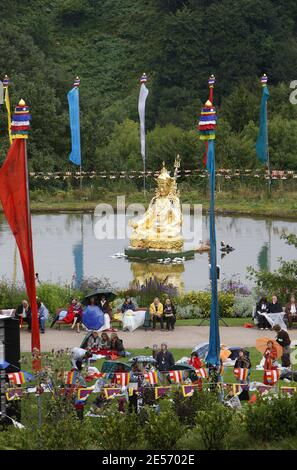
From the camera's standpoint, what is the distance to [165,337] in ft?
122

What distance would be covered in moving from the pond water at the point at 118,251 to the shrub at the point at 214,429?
20927mm

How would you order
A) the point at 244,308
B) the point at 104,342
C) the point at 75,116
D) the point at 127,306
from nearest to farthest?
the point at 104,342 < the point at 127,306 < the point at 244,308 < the point at 75,116

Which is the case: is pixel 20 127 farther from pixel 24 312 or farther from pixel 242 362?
pixel 242 362

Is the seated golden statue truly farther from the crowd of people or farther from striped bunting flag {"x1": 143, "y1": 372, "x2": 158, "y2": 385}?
striped bunting flag {"x1": 143, "y1": 372, "x2": 158, "y2": 385}

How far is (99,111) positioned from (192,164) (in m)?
9.58

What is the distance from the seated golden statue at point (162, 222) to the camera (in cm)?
5238

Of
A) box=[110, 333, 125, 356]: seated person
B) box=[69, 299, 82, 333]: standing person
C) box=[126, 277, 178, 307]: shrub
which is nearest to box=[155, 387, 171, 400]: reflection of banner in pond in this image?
box=[110, 333, 125, 356]: seated person

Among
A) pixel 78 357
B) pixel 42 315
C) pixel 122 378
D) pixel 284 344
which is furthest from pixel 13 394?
pixel 42 315

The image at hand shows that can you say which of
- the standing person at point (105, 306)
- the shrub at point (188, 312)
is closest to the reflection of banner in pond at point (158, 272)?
the shrub at point (188, 312)

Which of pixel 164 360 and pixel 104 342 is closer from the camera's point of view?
pixel 164 360

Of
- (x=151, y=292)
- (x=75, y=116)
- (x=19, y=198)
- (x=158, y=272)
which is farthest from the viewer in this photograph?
(x=75, y=116)

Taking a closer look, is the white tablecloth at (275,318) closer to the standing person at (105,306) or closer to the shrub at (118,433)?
the standing person at (105,306)

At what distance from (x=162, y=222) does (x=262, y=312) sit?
1498 cm

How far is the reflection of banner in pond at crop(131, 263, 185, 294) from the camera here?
48844 mm
